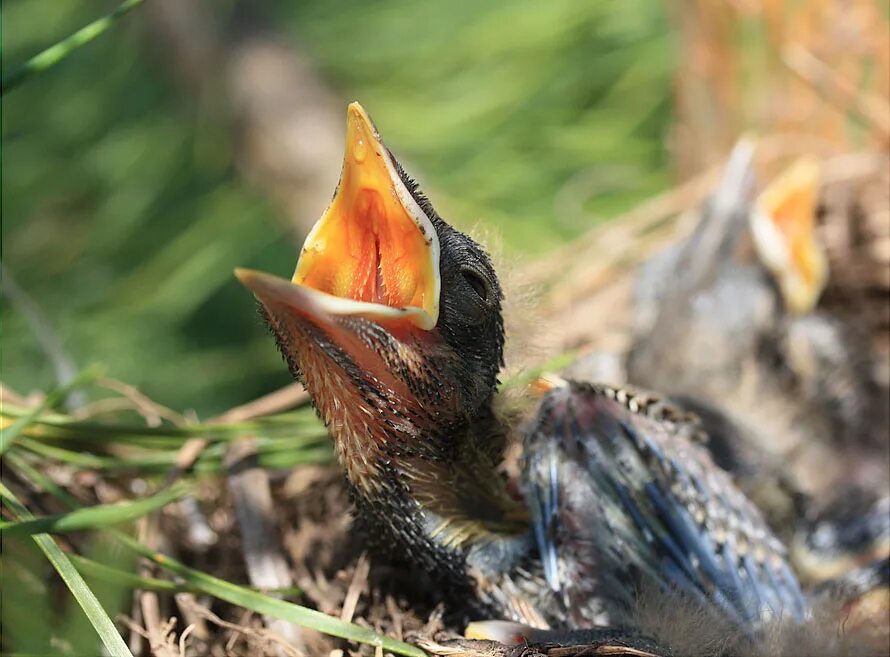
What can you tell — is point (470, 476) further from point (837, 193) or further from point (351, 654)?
point (837, 193)

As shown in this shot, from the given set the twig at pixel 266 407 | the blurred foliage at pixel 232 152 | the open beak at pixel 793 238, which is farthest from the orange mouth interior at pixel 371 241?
the blurred foliage at pixel 232 152

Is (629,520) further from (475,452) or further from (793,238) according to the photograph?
(793,238)

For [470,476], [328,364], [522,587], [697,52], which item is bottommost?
[522,587]

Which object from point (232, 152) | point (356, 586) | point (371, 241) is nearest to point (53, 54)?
point (371, 241)

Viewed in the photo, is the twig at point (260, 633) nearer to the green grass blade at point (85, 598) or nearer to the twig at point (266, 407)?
the green grass blade at point (85, 598)

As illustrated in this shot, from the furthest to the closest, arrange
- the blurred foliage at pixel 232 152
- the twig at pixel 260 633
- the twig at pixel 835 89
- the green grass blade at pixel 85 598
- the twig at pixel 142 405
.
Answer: the blurred foliage at pixel 232 152
the twig at pixel 835 89
the twig at pixel 142 405
the twig at pixel 260 633
the green grass blade at pixel 85 598

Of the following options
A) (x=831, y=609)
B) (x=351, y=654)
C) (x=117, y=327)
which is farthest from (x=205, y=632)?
(x=117, y=327)
